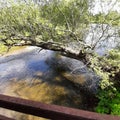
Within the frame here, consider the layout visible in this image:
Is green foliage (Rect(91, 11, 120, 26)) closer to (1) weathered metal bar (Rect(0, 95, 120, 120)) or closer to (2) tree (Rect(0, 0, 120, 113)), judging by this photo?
(2) tree (Rect(0, 0, 120, 113))

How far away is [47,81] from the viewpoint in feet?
45.6

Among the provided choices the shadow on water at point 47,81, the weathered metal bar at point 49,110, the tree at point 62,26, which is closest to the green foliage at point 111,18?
the tree at point 62,26

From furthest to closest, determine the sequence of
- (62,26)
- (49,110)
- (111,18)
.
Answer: (62,26) < (111,18) < (49,110)

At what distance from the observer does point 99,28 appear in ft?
34.7

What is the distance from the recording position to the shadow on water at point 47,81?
11.3m

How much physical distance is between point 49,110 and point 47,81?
1251cm

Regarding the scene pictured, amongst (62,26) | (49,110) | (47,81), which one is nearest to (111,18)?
(62,26)

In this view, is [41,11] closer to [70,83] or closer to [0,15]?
[0,15]

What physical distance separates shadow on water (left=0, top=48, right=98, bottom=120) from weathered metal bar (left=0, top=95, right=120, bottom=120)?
797 centimetres

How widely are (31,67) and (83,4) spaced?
7.53 m

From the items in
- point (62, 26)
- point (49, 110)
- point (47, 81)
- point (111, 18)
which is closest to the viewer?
point (49, 110)

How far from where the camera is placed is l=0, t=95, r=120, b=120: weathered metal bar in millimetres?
1269

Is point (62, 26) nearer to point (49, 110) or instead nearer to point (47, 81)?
point (47, 81)

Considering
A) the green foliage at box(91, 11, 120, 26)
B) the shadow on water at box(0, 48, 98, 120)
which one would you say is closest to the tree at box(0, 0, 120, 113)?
the green foliage at box(91, 11, 120, 26)
